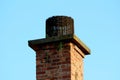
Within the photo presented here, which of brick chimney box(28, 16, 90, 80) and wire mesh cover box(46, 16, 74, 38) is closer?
brick chimney box(28, 16, 90, 80)

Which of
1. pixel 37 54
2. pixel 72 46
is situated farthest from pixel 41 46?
pixel 72 46

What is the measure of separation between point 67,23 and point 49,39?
561mm

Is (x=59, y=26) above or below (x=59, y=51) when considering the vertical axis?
above

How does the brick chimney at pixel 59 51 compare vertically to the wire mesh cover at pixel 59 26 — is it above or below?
below

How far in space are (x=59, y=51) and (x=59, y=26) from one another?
60cm

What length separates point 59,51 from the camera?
25.2 feet

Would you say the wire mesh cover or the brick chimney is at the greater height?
the wire mesh cover

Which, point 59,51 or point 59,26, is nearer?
point 59,51

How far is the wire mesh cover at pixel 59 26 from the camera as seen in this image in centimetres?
790

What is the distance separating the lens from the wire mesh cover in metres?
7.90

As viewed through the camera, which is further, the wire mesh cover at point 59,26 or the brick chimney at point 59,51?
the wire mesh cover at point 59,26

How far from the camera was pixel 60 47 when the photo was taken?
769 cm

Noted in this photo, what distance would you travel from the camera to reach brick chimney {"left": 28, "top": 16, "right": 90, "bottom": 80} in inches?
296

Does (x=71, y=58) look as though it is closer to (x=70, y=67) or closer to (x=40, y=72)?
(x=70, y=67)
